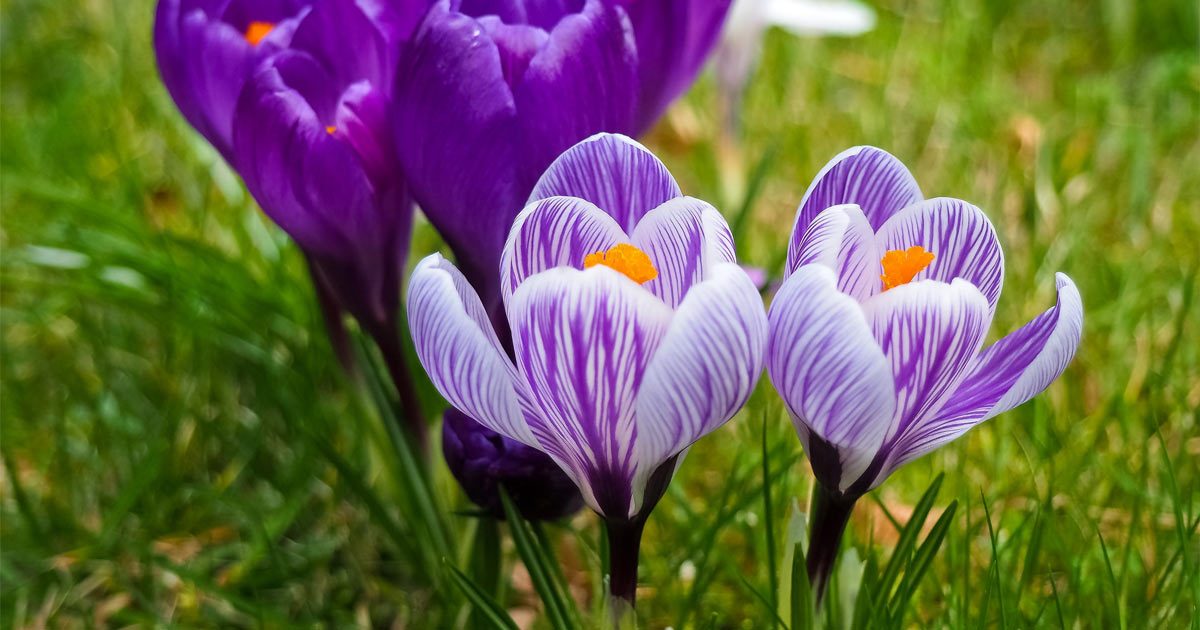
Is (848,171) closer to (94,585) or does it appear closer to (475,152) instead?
(475,152)

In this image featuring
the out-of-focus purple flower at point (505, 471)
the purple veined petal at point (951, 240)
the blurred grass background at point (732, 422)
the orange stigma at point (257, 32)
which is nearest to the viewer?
the purple veined petal at point (951, 240)

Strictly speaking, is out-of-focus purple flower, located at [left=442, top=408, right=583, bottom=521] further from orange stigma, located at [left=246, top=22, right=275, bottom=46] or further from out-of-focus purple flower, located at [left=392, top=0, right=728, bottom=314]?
orange stigma, located at [left=246, top=22, right=275, bottom=46]

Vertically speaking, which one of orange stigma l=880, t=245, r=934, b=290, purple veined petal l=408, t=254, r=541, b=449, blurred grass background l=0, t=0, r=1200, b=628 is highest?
orange stigma l=880, t=245, r=934, b=290

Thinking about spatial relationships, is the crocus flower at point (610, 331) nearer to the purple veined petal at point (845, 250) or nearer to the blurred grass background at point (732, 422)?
the purple veined petal at point (845, 250)

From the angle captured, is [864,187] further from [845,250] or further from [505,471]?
[505,471]

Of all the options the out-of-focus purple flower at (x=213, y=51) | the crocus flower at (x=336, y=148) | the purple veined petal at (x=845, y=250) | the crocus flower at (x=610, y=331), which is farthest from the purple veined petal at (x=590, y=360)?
the out-of-focus purple flower at (x=213, y=51)

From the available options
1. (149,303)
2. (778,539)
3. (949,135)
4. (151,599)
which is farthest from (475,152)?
(949,135)

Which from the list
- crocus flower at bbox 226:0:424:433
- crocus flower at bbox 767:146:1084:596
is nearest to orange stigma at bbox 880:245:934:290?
crocus flower at bbox 767:146:1084:596
